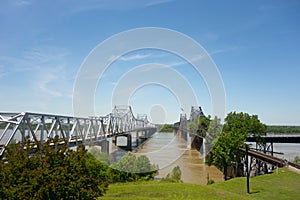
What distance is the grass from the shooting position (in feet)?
65.0

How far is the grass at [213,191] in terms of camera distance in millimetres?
19797

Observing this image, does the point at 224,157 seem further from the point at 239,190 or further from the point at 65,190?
the point at 65,190

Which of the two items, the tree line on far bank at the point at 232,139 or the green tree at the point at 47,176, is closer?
the green tree at the point at 47,176

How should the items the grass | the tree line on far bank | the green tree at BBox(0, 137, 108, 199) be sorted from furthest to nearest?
the tree line on far bank → the grass → the green tree at BBox(0, 137, 108, 199)

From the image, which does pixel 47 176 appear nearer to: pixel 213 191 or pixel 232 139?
pixel 213 191

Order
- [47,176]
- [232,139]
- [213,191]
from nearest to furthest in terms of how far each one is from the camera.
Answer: [47,176]
[213,191]
[232,139]

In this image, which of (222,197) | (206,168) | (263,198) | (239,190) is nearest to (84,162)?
(222,197)

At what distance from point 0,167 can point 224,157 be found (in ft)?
102

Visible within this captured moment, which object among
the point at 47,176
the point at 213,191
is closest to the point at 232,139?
the point at 213,191

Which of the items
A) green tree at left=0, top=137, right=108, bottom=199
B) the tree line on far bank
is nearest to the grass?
green tree at left=0, top=137, right=108, bottom=199

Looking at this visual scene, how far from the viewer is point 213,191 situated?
21031 millimetres

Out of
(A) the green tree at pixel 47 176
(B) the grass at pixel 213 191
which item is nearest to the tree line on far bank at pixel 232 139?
(B) the grass at pixel 213 191

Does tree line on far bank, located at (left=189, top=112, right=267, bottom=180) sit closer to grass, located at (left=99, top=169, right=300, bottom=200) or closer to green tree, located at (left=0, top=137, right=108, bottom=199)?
grass, located at (left=99, top=169, right=300, bottom=200)

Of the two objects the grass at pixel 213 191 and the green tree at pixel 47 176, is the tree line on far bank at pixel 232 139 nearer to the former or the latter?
the grass at pixel 213 191
